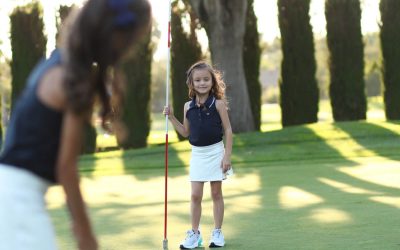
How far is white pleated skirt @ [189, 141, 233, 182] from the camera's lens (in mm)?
6965

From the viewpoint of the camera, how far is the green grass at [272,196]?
717cm

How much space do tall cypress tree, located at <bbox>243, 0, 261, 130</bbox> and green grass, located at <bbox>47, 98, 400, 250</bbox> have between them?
4.87 meters

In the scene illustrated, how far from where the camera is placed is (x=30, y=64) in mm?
21094

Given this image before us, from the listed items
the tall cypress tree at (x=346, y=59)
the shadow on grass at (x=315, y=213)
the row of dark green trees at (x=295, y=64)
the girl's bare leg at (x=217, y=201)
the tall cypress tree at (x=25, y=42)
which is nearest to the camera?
the shadow on grass at (x=315, y=213)

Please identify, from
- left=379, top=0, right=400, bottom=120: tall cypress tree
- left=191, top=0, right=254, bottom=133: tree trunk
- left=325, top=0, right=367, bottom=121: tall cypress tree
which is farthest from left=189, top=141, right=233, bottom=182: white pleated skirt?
Answer: left=379, top=0, right=400, bottom=120: tall cypress tree

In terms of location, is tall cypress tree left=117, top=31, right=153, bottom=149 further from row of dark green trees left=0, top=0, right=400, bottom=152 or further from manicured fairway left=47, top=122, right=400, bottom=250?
manicured fairway left=47, top=122, right=400, bottom=250

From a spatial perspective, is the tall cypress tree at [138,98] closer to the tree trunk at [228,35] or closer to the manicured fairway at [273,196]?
the tree trunk at [228,35]

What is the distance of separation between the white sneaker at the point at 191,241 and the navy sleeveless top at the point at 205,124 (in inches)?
27.8

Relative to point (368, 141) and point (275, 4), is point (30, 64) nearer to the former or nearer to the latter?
point (275, 4)

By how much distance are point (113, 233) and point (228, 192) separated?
3036mm

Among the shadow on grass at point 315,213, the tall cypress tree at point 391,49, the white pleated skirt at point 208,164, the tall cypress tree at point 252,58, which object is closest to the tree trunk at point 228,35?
the tall cypress tree at point 252,58

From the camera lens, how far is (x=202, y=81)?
23.1ft

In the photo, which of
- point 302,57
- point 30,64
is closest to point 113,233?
point 30,64

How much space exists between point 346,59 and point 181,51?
13.9 feet
